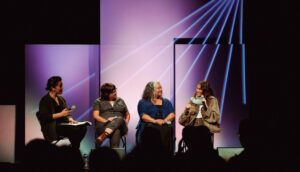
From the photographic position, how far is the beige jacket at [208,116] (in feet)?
19.3

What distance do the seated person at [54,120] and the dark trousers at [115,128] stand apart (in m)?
0.30

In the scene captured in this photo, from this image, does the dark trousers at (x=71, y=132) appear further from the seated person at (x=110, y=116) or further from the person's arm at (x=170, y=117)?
the person's arm at (x=170, y=117)

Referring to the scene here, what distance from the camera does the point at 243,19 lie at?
21.1ft

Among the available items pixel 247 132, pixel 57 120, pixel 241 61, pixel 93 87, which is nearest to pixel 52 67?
pixel 93 87

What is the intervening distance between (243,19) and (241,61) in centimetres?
67

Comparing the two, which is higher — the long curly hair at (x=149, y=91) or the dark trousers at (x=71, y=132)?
the long curly hair at (x=149, y=91)

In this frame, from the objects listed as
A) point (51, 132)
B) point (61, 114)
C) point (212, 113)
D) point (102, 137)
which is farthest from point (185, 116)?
point (51, 132)

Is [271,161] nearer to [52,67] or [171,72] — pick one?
[171,72]

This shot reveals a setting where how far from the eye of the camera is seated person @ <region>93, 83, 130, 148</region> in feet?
18.6

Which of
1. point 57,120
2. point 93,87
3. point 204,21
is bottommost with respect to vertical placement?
point 57,120

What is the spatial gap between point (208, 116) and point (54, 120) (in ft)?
7.06

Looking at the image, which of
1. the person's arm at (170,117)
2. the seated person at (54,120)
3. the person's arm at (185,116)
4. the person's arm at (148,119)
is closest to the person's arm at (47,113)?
the seated person at (54,120)

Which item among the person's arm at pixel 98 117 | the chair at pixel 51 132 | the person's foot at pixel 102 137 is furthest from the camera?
the person's arm at pixel 98 117

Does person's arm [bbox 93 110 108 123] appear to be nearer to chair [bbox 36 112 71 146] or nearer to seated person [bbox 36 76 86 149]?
seated person [bbox 36 76 86 149]
